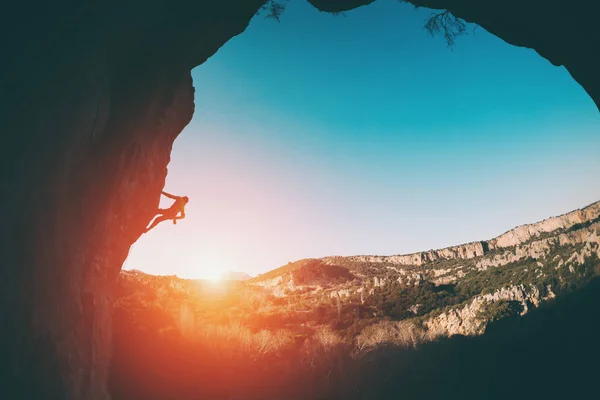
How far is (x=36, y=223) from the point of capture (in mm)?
4168

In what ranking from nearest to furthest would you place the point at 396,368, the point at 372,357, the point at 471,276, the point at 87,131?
the point at 87,131 < the point at 396,368 < the point at 372,357 < the point at 471,276

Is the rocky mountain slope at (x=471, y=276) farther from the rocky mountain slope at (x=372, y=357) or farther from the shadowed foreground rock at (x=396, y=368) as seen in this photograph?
the shadowed foreground rock at (x=396, y=368)

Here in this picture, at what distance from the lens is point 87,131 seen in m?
5.60

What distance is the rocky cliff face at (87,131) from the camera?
352 cm

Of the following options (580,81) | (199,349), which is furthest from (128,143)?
(199,349)

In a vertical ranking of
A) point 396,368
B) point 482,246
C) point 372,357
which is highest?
point 482,246

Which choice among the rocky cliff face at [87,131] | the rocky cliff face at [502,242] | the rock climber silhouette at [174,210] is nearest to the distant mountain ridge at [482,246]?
the rocky cliff face at [502,242]

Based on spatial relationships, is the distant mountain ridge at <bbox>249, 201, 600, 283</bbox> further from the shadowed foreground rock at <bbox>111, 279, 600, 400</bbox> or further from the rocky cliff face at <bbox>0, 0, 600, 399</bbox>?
the rocky cliff face at <bbox>0, 0, 600, 399</bbox>

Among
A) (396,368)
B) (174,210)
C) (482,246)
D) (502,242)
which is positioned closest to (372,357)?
(396,368)

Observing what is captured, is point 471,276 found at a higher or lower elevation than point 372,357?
lower

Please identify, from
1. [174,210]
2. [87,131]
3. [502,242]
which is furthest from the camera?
[502,242]

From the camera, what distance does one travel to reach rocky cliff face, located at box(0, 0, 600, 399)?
3518 millimetres

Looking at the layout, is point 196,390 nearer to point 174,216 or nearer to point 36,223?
point 174,216

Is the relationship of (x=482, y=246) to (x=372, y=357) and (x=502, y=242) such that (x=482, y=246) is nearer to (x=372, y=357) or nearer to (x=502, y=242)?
(x=502, y=242)
